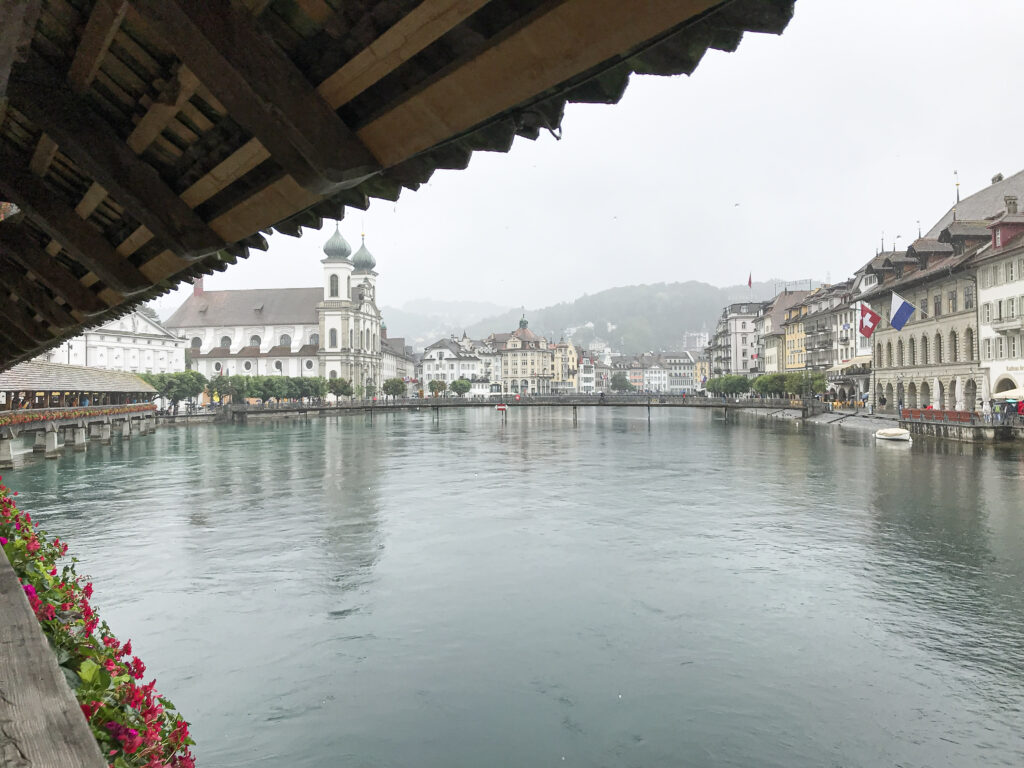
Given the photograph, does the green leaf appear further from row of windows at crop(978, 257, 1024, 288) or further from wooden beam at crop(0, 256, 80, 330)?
row of windows at crop(978, 257, 1024, 288)

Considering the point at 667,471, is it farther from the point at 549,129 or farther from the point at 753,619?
the point at 549,129

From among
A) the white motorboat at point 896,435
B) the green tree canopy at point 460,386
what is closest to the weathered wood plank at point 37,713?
the white motorboat at point 896,435

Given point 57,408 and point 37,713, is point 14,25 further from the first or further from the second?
point 57,408

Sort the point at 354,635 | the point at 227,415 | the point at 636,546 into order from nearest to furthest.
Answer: the point at 354,635 < the point at 636,546 < the point at 227,415

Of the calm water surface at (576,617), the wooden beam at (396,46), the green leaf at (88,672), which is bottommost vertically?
the calm water surface at (576,617)

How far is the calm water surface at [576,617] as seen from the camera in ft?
35.4

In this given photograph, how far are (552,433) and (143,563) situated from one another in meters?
55.2

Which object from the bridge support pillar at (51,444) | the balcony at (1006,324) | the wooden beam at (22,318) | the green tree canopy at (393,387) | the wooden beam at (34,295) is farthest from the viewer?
the green tree canopy at (393,387)

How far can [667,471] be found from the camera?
40312 millimetres

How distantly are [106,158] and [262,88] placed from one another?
76.6 inches

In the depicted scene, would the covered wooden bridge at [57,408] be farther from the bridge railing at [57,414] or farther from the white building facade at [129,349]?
the white building facade at [129,349]

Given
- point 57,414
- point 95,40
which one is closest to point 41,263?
point 95,40

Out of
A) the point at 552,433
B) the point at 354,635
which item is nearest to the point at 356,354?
the point at 552,433

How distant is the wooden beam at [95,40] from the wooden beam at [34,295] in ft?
20.6
